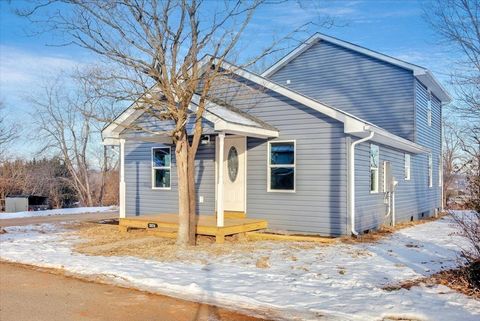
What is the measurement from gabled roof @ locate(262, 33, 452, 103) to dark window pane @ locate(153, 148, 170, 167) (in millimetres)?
6501

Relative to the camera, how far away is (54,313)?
5.38m

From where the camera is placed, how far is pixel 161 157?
46.7 feet

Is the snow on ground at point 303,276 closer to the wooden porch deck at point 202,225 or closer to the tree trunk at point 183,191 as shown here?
the wooden porch deck at point 202,225

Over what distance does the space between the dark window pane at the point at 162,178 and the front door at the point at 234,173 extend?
2.15 m

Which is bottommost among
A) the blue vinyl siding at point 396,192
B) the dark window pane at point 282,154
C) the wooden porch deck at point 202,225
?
the wooden porch deck at point 202,225

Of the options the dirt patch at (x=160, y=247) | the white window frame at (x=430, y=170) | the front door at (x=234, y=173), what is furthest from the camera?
the white window frame at (x=430, y=170)

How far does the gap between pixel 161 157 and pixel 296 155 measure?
15.0ft

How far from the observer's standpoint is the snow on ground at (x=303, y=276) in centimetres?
539

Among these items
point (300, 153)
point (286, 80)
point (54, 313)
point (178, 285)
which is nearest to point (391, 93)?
point (286, 80)

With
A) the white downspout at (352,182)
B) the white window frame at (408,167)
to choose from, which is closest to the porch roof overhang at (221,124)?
the white downspout at (352,182)

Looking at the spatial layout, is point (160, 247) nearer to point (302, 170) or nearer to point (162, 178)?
point (302, 170)

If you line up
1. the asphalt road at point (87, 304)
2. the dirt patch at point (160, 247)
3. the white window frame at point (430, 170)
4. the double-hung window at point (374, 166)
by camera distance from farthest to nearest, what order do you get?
the white window frame at point (430, 170) < the double-hung window at point (374, 166) < the dirt patch at point (160, 247) < the asphalt road at point (87, 304)

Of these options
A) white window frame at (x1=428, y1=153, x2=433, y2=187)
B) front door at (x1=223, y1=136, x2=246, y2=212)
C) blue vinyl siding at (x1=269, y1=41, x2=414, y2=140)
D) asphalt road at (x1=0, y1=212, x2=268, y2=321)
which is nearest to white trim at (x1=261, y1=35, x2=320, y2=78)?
blue vinyl siding at (x1=269, y1=41, x2=414, y2=140)

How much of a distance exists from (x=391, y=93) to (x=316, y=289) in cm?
1241
